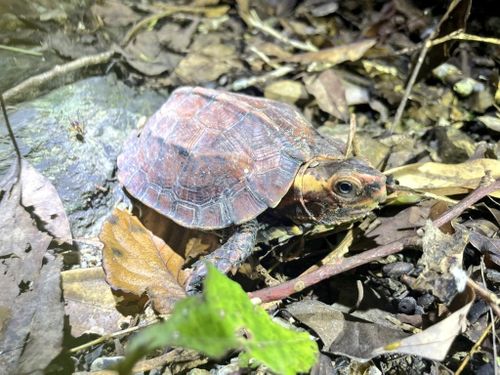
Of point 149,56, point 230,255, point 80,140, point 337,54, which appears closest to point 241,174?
point 230,255

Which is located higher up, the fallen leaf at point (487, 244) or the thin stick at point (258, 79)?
the thin stick at point (258, 79)

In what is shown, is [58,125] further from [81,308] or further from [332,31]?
[332,31]

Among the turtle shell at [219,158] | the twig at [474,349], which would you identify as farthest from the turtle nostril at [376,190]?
the twig at [474,349]

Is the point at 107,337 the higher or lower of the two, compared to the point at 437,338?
lower

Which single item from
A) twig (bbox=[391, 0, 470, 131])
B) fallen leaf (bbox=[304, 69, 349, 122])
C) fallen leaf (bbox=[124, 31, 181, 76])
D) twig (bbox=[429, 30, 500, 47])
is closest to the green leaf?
twig (bbox=[391, 0, 470, 131])

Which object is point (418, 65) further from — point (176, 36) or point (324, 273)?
point (176, 36)

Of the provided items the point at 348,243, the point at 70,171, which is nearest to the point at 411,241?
the point at 348,243

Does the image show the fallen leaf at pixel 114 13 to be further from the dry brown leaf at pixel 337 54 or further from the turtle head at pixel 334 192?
the turtle head at pixel 334 192
